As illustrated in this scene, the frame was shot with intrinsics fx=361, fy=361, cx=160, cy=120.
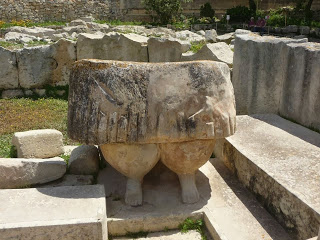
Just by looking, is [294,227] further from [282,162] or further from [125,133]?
[125,133]

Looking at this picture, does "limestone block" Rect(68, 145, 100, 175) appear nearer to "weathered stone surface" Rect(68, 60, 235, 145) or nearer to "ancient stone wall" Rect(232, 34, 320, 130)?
"weathered stone surface" Rect(68, 60, 235, 145)

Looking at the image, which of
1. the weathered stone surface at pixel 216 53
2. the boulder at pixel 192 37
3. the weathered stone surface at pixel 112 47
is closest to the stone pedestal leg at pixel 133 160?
the weathered stone surface at pixel 216 53

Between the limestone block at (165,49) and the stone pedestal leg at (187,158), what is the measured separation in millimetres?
4233

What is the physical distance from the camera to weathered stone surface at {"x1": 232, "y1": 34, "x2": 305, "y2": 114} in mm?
4844

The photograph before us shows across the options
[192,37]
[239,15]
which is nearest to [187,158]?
[192,37]

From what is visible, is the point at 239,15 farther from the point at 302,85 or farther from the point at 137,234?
the point at 137,234

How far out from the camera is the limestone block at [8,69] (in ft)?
23.1

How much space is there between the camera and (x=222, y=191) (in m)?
3.59

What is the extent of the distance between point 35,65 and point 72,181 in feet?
14.0

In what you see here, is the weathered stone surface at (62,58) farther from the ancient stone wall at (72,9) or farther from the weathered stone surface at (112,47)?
the ancient stone wall at (72,9)

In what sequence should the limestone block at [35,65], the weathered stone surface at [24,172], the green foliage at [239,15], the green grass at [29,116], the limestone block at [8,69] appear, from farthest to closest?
the green foliage at [239,15] < the limestone block at [35,65] < the limestone block at [8,69] < the green grass at [29,116] < the weathered stone surface at [24,172]

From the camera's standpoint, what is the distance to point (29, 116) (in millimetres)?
6195

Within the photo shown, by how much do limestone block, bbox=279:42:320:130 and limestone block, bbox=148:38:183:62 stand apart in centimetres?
286

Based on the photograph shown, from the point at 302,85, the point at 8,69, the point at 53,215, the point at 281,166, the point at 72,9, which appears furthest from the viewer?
the point at 72,9
